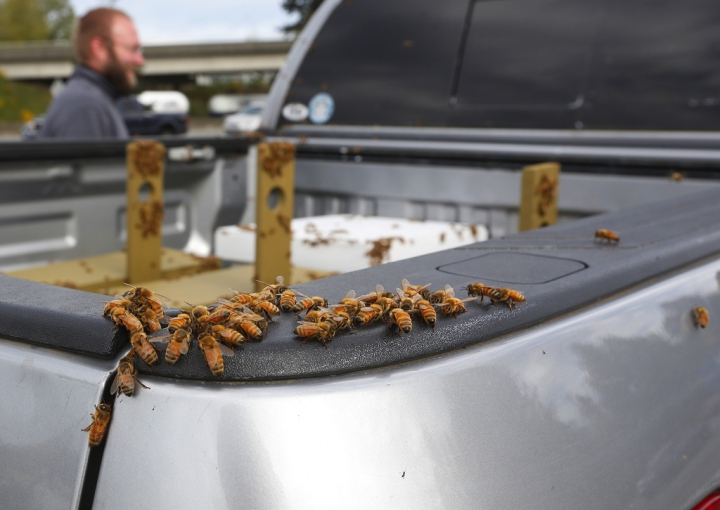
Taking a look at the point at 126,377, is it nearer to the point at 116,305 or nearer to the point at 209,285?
the point at 116,305

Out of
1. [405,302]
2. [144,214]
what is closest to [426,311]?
[405,302]

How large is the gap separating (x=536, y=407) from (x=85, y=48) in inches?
207

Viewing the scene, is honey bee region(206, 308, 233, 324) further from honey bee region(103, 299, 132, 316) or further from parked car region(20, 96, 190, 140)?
parked car region(20, 96, 190, 140)

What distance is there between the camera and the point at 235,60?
63.6 metres

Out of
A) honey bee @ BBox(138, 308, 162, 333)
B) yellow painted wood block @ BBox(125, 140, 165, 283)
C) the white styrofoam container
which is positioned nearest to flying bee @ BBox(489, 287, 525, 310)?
honey bee @ BBox(138, 308, 162, 333)

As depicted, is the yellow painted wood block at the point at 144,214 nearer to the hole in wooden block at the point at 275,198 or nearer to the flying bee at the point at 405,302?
the hole in wooden block at the point at 275,198

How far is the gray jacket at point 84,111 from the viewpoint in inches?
215

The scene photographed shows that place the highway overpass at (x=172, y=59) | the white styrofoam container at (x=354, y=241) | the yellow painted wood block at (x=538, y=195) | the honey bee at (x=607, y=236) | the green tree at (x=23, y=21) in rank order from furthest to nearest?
the green tree at (x=23, y=21), the highway overpass at (x=172, y=59), the white styrofoam container at (x=354, y=241), the yellow painted wood block at (x=538, y=195), the honey bee at (x=607, y=236)

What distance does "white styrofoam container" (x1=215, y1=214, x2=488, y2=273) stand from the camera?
124 inches

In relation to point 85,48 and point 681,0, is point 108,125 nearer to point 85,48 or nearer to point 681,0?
point 85,48

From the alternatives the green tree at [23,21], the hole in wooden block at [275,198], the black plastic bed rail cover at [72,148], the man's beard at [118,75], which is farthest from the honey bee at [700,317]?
the green tree at [23,21]

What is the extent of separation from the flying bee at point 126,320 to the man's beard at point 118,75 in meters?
4.98

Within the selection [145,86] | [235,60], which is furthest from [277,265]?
[145,86]

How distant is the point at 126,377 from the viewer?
1.05 meters
